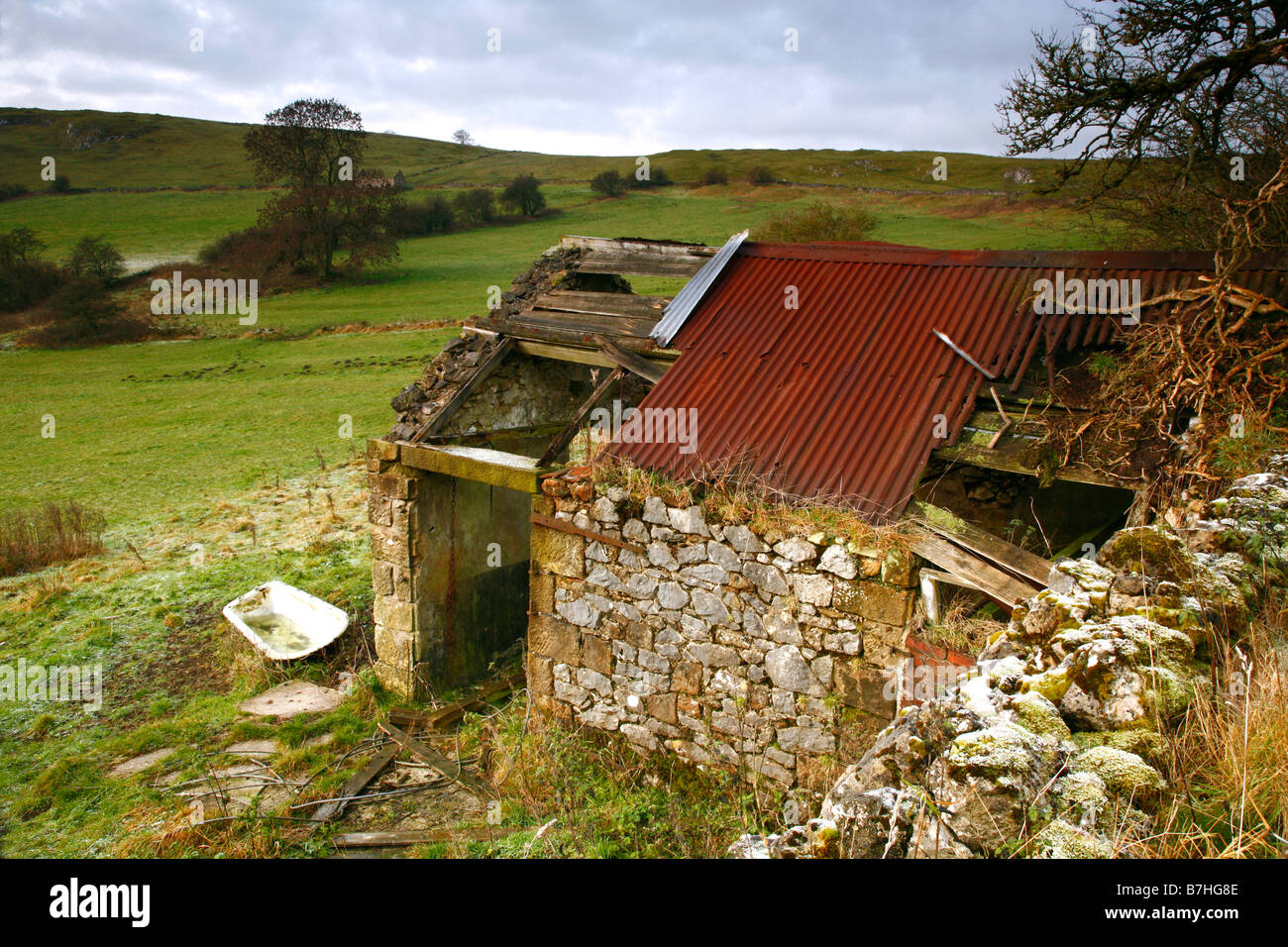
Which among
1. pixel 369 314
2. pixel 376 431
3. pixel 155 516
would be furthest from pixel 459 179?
pixel 155 516

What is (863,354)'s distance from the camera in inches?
277

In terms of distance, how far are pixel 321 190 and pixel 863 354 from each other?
40725 mm

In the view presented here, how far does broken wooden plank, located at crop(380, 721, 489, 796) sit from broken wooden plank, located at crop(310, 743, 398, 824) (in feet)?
0.43

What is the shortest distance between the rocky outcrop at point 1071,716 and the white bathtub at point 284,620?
7960 mm

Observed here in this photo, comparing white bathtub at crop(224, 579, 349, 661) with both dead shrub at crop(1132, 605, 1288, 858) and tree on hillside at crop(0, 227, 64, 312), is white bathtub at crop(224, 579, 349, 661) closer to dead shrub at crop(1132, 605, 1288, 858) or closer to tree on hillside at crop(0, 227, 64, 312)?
dead shrub at crop(1132, 605, 1288, 858)

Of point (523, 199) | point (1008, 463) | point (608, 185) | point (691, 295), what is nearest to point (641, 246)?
point (691, 295)

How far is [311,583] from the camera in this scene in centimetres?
1173

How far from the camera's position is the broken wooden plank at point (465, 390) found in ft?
29.3

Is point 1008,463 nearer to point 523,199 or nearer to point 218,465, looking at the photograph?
point 218,465

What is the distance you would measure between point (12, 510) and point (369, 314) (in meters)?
19.1

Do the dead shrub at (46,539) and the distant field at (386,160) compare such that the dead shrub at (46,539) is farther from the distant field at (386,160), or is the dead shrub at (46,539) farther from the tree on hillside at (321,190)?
the distant field at (386,160)

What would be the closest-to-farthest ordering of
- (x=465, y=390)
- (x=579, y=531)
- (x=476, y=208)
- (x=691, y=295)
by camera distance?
1. (x=579, y=531)
2. (x=691, y=295)
3. (x=465, y=390)
4. (x=476, y=208)

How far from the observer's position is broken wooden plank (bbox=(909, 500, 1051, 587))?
5.34 meters
